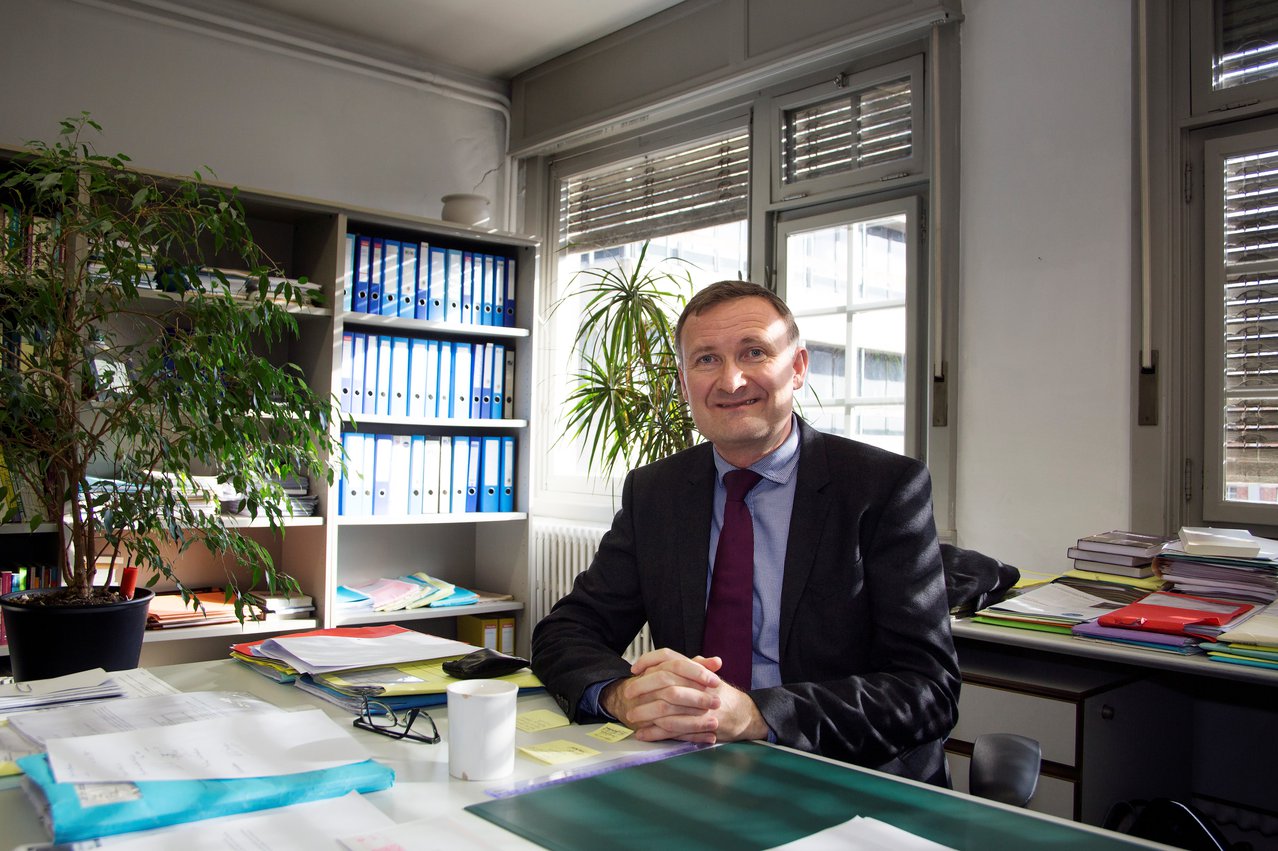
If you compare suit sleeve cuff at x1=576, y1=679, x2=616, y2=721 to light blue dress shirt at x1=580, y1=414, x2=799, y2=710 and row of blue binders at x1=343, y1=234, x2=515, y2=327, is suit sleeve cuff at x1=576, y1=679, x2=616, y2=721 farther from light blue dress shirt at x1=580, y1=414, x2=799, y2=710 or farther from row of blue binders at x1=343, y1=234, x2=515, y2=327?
row of blue binders at x1=343, y1=234, x2=515, y2=327

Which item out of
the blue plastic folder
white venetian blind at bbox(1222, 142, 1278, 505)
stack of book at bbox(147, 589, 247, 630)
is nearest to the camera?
the blue plastic folder

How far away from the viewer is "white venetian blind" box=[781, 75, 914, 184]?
324cm

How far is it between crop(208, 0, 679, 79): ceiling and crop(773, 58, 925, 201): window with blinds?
77 centimetres

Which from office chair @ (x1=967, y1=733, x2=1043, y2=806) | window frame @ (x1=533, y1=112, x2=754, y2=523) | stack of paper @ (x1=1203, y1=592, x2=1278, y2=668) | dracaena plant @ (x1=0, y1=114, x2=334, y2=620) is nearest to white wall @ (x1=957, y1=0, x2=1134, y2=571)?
stack of paper @ (x1=1203, y1=592, x2=1278, y2=668)

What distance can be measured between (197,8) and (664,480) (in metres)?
3.10

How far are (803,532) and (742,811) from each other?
684 millimetres

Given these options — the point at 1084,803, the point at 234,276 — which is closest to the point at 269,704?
the point at 1084,803

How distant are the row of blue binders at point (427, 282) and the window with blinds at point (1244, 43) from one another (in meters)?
2.56

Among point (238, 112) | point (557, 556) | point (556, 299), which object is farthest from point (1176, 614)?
point (238, 112)

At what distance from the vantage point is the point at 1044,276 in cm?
286

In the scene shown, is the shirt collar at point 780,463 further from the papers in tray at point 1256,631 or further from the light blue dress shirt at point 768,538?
Answer: the papers in tray at point 1256,631

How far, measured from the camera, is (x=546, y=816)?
0.92 m

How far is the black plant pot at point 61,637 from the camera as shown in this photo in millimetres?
2186

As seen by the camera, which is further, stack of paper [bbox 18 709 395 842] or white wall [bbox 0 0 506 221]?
white wall [bbox 0 0 506 221]
